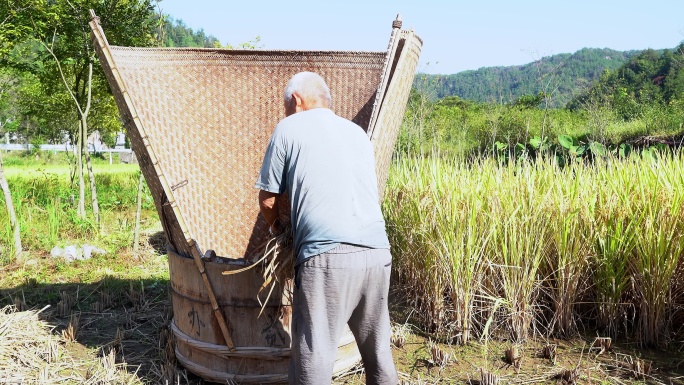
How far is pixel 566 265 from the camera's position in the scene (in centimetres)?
343

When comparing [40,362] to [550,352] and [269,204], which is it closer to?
[269,204]

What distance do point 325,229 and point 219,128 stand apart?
2.14 meters

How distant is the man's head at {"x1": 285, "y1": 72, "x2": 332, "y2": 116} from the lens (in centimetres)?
233

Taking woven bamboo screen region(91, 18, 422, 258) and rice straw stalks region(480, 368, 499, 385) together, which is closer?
rice straw stalks region(480, 368, 499, 385)

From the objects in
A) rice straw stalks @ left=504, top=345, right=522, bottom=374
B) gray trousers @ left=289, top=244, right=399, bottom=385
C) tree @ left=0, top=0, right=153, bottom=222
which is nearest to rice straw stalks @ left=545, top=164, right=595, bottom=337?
rice straw stalks @ left=504, top=345, right=522, bottom=374

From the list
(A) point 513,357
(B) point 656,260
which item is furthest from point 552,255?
(A) point 513,357

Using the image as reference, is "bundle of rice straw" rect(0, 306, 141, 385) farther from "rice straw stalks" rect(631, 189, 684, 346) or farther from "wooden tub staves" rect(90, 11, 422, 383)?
"rice straw stalks" rect(631, 189, 684, 346)

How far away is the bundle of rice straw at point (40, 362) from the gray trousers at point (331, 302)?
1.21 m

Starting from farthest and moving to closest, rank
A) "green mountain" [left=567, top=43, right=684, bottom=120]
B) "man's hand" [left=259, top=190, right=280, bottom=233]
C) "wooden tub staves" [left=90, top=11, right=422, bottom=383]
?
"green mountain" [left=567, top=43, right=684, bottom=120]
"wooden tub staves" [left=90, top=11, right=422, bottom=383]
"man's hand" [left=259, top=190, right=280, bottom=233]

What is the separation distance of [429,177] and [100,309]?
2.37 m

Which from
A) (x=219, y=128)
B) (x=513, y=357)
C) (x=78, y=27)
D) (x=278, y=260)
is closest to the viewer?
(x=278, y=260)

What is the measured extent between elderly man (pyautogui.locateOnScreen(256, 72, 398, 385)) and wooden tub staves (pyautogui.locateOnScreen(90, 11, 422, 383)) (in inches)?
26.2

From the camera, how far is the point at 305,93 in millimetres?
2326

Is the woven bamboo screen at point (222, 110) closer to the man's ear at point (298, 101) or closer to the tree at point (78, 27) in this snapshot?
the man's ear at point (298, 101)
